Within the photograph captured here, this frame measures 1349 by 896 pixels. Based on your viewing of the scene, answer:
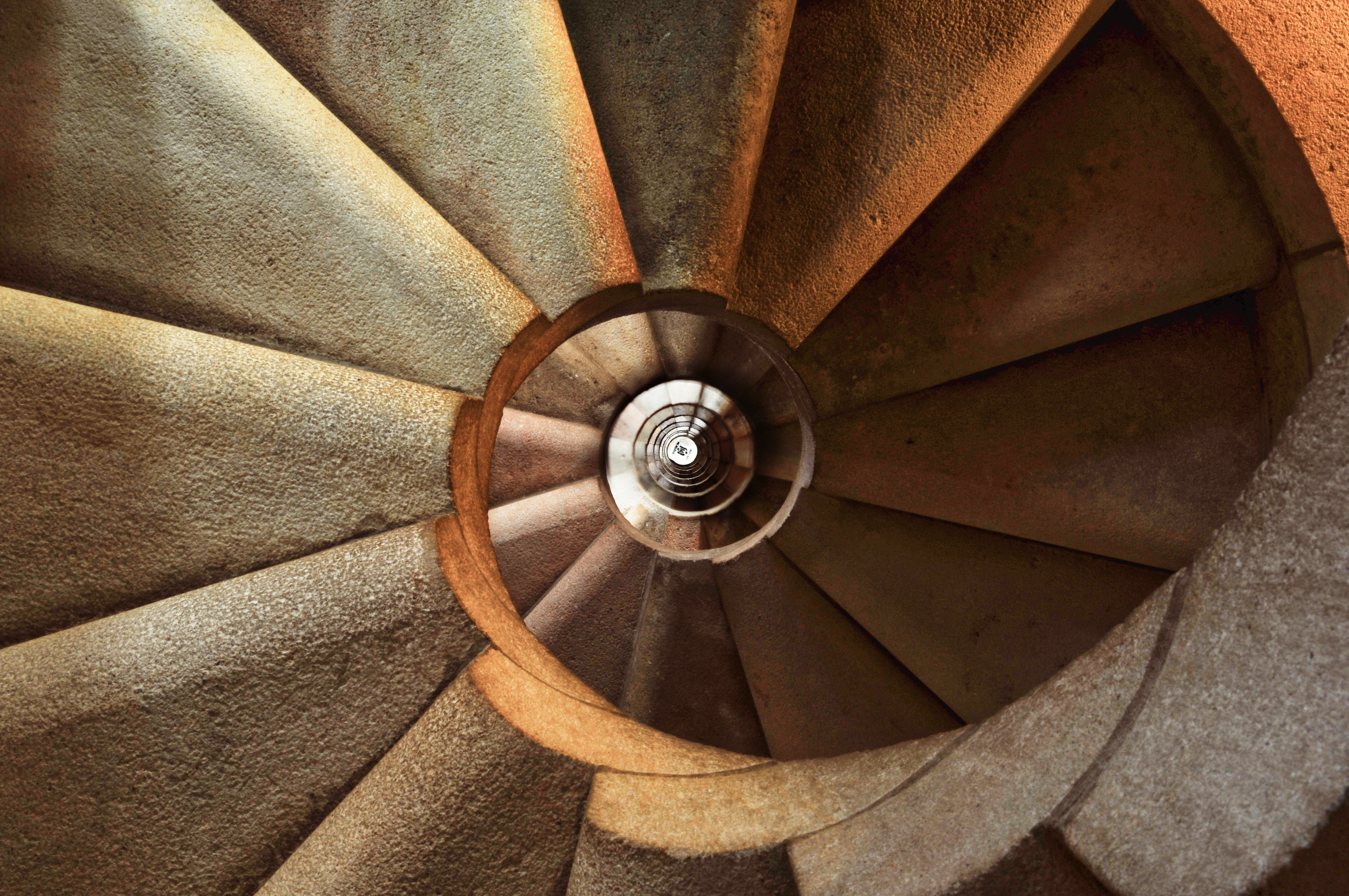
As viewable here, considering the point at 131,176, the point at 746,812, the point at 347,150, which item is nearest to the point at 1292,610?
the point at 746,812

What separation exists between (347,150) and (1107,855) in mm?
2569

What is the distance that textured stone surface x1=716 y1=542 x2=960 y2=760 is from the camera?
383cm

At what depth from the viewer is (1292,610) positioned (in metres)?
1.04

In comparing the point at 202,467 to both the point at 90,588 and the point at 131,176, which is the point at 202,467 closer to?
the point at 90,588

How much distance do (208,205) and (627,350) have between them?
393 cm

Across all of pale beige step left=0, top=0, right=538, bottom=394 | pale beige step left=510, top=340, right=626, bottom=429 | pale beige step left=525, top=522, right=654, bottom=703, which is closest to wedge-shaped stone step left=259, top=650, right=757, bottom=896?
pale beige step left=0, top=0, right=538, bottom=394

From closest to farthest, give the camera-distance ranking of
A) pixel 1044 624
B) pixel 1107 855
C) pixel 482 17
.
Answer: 1. pixel 1107 855
2. pixel 482 17
3. pixel 1044 624

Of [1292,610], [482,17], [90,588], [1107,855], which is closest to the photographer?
[1292,610]

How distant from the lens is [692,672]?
14.7 feet

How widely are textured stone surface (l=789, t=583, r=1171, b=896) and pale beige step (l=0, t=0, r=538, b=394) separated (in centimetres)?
160

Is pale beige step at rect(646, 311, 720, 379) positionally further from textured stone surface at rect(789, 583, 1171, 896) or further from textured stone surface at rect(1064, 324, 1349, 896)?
textured stone surface at rect(1064, 324, 1349, 896)

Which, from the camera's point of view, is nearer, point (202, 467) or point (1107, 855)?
point (1107, 855)

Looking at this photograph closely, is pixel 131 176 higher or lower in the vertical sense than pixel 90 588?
higher

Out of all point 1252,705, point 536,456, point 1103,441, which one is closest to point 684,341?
point 536,456
